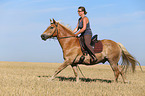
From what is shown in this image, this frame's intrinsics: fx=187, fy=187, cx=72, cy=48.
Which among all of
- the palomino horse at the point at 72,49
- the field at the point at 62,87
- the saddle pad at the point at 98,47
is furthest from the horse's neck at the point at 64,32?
the field at the point at 62,87

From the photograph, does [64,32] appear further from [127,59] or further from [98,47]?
[127,59]

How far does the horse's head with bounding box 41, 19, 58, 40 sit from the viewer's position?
8.01 m

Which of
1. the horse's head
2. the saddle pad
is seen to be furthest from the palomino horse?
the saddle pad

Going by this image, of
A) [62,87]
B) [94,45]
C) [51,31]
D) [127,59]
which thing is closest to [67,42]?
[51,31]

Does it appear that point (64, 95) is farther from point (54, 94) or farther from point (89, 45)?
point (89, 45)

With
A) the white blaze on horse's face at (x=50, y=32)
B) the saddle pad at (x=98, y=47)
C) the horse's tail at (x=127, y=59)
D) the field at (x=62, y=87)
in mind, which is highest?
the white blaze on horse's face at (x=50, y=32)

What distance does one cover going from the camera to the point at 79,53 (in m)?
8.01

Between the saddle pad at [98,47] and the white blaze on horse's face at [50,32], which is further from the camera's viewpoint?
the saddle pad at [98,47]

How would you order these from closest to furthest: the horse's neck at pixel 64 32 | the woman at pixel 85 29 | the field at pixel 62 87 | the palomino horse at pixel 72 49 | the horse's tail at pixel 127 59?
the field at pixel 62 87 → the woman at pixel 85 29 → the palomino horse at pixel 72 49 → the horse's neck at pixel 64 32 → the horse's tail at pixel 127 59

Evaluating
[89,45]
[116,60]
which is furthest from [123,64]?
[89,45]

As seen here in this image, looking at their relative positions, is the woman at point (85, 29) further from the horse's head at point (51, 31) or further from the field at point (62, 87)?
the field at point (62, 87)

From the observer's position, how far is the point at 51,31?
8023mm

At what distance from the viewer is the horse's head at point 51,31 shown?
8008 mm

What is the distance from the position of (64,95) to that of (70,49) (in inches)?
125
